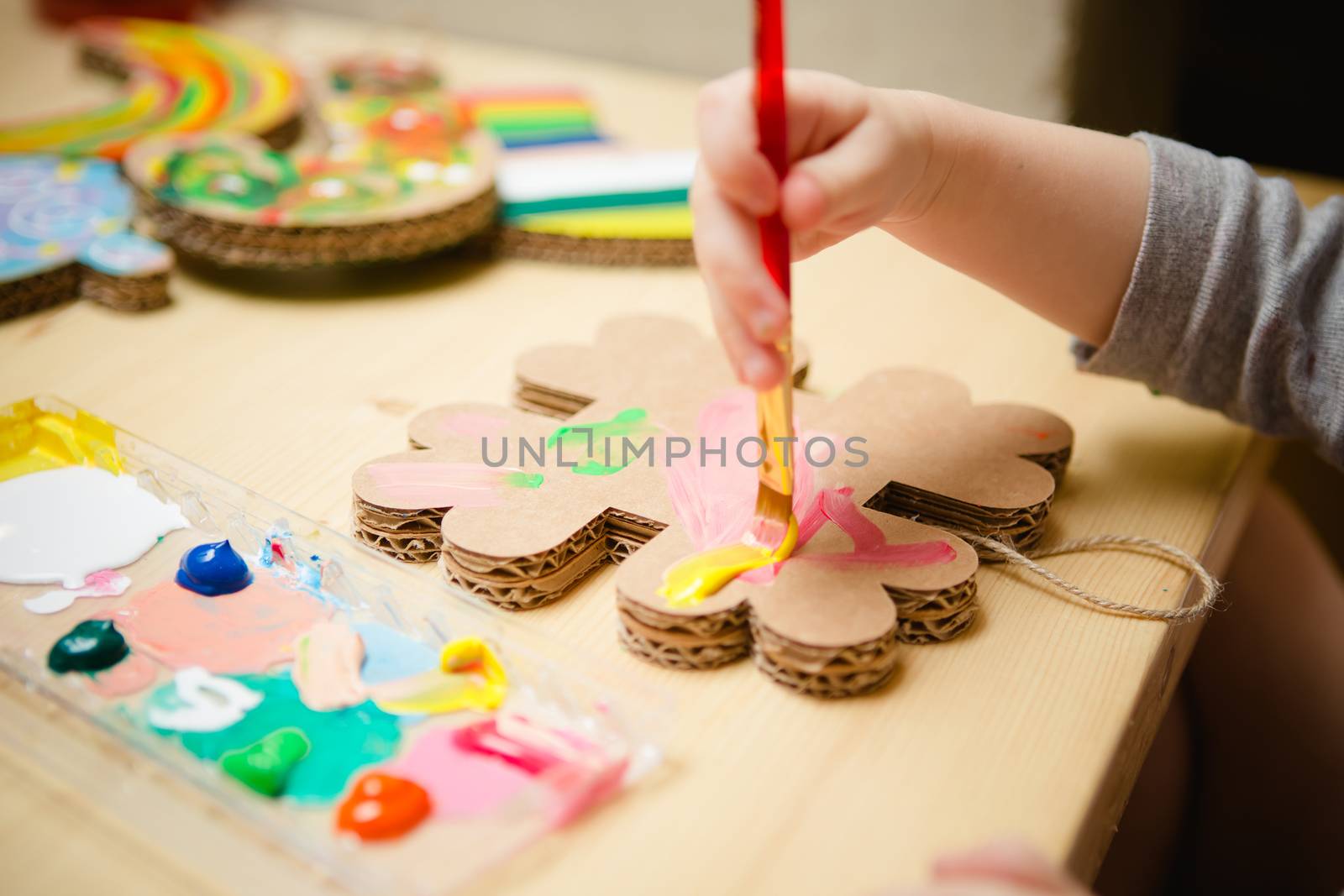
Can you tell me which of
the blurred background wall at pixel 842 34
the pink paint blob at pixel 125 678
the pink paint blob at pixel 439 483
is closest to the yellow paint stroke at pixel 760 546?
the pink paint blob at pixel 439 483

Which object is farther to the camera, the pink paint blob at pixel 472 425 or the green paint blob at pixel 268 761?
the pink paint blob at pixel 472 425

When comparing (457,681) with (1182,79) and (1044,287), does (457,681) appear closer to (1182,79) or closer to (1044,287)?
(1044,287)

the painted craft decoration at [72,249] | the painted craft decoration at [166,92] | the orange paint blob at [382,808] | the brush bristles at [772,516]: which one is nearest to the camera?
the orange paint blob at [382,808]

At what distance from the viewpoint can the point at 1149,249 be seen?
0.58m

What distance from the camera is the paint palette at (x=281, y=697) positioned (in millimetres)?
393

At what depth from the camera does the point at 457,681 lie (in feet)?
1.48

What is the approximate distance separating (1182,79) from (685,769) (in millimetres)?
924

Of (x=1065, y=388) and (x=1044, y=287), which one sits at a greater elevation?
(x=1044, y=287)

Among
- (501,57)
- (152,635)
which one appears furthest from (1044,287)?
(501,57)

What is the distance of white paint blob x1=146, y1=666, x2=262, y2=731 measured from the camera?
1.40 ft

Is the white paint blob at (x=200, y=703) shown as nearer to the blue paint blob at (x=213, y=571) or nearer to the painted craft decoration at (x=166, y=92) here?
the blue paint blob at (x=213, y=571)

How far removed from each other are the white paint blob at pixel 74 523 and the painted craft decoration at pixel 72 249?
23 cm

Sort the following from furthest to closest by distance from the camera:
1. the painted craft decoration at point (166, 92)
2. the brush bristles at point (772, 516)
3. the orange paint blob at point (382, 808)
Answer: the painted craft decoration at point (166, 92)
the brush bristles at point (772, 516)
the orange paint blob at point (382, 808)

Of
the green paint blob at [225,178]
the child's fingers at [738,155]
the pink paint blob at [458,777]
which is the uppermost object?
the child's fingers at [738,155]
